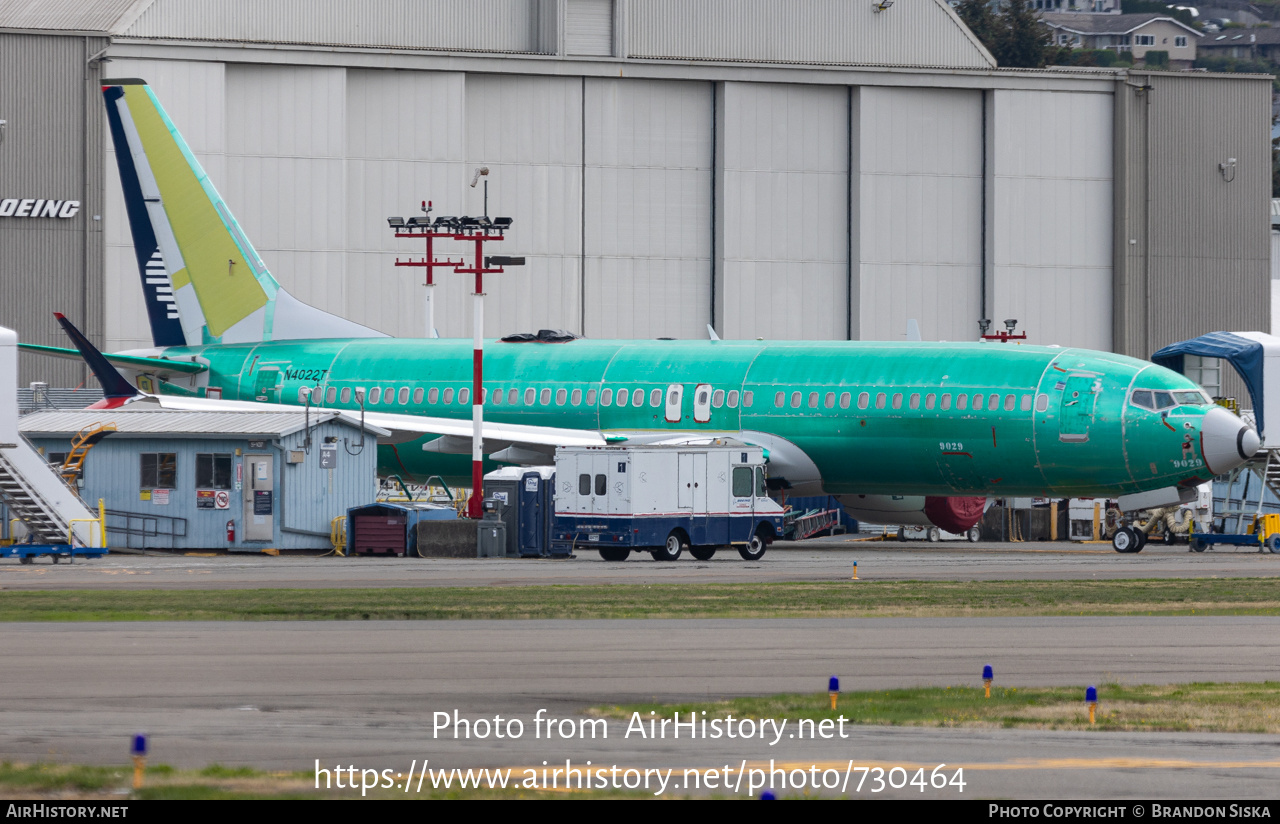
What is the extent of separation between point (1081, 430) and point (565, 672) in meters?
23.3

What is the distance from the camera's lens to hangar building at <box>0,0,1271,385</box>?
63.8m

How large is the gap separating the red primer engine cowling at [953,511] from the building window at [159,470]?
57.9ft

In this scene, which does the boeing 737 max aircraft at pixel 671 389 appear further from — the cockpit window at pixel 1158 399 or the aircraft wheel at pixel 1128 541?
the aircraft wheel at pixel 1128 541

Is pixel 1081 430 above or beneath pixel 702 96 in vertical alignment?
beneath

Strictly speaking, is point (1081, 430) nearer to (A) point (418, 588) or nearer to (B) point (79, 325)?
(A) point (418, 588)

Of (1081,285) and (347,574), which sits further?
(1081,285)

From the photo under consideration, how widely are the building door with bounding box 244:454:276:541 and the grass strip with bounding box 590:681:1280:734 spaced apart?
25180 mm

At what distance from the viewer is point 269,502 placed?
39.8 metres

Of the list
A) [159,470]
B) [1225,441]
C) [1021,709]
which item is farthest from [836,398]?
[1021,709]

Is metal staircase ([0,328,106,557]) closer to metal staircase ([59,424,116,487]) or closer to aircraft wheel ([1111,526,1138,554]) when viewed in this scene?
metal staircase ([59,424,116,487])

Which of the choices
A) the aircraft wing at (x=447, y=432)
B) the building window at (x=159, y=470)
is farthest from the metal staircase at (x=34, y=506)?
the aircraft wing at (x=447, y=432)

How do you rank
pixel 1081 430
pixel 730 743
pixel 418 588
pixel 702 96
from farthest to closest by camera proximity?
pixel 702 96 → pixel 1081 430 → pixel 418 588 → pixel 730 743

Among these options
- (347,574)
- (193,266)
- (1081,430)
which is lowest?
(347,574)

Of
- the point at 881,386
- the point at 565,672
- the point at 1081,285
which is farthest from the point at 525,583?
the point at 1081,285
